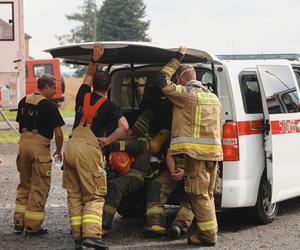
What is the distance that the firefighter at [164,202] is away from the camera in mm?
7480

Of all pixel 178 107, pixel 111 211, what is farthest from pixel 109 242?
pixel 178 107

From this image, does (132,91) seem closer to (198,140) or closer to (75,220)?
(198,140)

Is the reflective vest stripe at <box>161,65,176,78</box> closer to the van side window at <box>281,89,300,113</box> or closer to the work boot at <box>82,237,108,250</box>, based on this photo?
the van side window at <box>281,89,300,113</box>

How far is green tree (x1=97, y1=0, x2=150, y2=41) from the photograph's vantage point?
8506 cm

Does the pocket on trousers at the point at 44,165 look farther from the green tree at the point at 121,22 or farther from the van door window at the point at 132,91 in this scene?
the green tree at the point at 121,22

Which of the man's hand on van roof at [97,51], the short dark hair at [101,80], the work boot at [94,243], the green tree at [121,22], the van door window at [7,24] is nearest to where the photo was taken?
the work boot at [94,243]

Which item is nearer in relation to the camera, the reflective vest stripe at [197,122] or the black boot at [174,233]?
the reflective vest stripe at [197,122]

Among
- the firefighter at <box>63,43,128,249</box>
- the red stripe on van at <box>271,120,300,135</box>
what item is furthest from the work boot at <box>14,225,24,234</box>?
the red stripe on van at <box>271,120,300,135</box>

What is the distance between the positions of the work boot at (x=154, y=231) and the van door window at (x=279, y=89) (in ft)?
5.71

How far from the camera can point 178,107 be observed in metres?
7.26

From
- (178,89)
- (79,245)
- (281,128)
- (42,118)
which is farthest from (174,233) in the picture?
(42,118)

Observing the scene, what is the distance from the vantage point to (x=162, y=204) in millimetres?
7551

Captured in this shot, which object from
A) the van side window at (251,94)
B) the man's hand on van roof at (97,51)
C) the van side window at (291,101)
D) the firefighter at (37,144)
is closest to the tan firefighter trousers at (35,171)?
the firefighter at (37,144)

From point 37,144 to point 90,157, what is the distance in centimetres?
94
